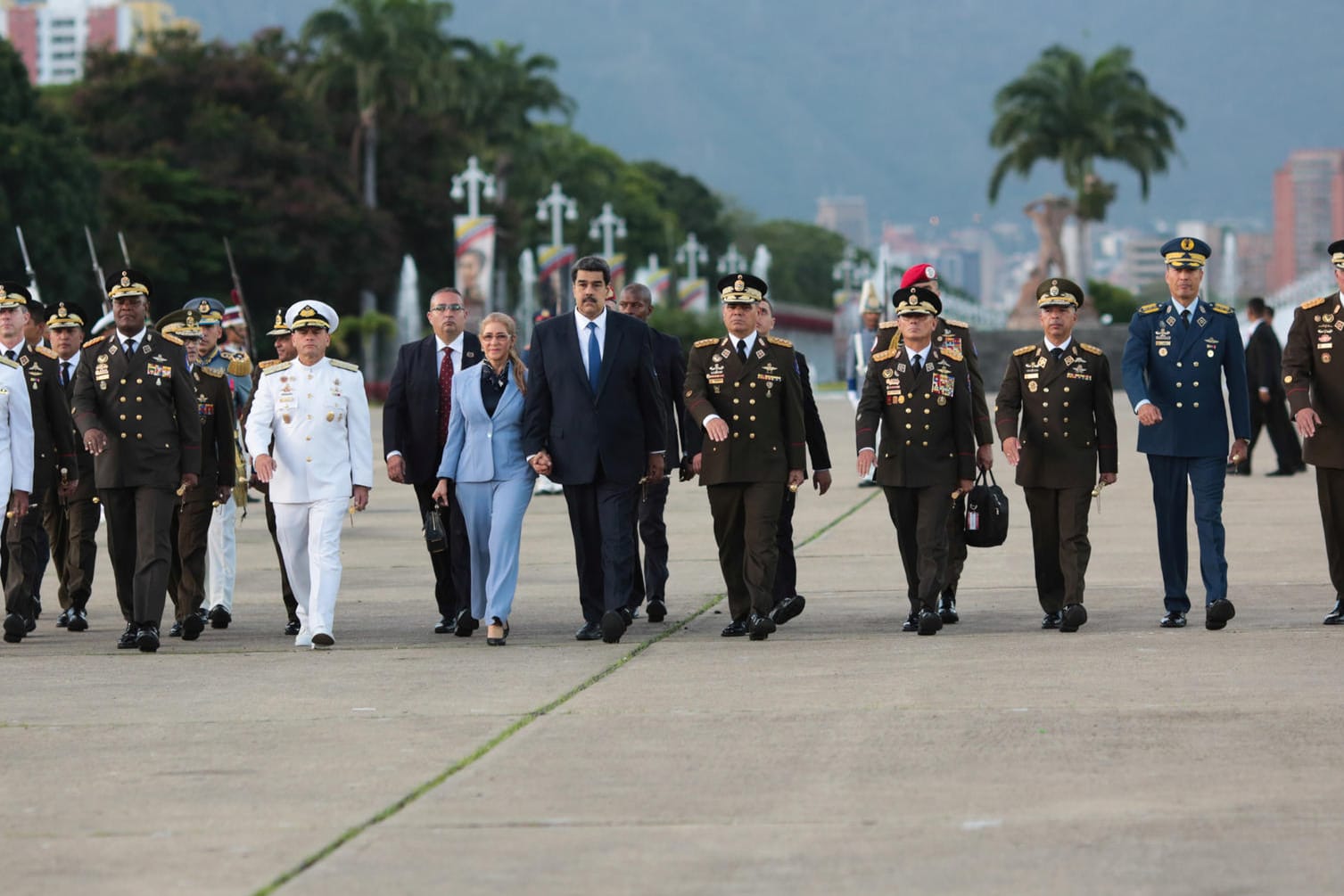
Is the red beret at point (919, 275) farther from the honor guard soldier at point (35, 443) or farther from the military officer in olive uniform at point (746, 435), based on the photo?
the honor guard soldier at point (35, 443)

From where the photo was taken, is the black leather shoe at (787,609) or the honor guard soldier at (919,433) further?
the black leather shoe at (787,609)

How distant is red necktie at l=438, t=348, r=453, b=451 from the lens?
1236 cm

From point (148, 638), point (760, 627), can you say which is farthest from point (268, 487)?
point (760, 627)

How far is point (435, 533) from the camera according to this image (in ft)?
39.6

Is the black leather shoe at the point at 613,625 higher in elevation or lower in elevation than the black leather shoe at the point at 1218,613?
higher

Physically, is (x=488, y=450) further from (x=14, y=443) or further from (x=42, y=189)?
(x=42, y=189)

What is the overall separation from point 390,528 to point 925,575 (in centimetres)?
910

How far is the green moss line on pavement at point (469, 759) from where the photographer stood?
21.1ft

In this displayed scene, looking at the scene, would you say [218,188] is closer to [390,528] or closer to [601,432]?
[390,528]

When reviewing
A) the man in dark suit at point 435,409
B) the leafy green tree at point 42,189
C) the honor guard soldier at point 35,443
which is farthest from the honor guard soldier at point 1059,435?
the leafy green tree at point 42,189

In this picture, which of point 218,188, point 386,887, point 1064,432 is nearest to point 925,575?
point 1064,432

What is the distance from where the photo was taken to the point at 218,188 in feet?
254

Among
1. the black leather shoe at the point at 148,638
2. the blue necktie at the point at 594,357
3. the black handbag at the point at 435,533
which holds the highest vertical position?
the blue necktie at the point at 594,357

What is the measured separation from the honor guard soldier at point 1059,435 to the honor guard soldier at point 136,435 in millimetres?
4287
